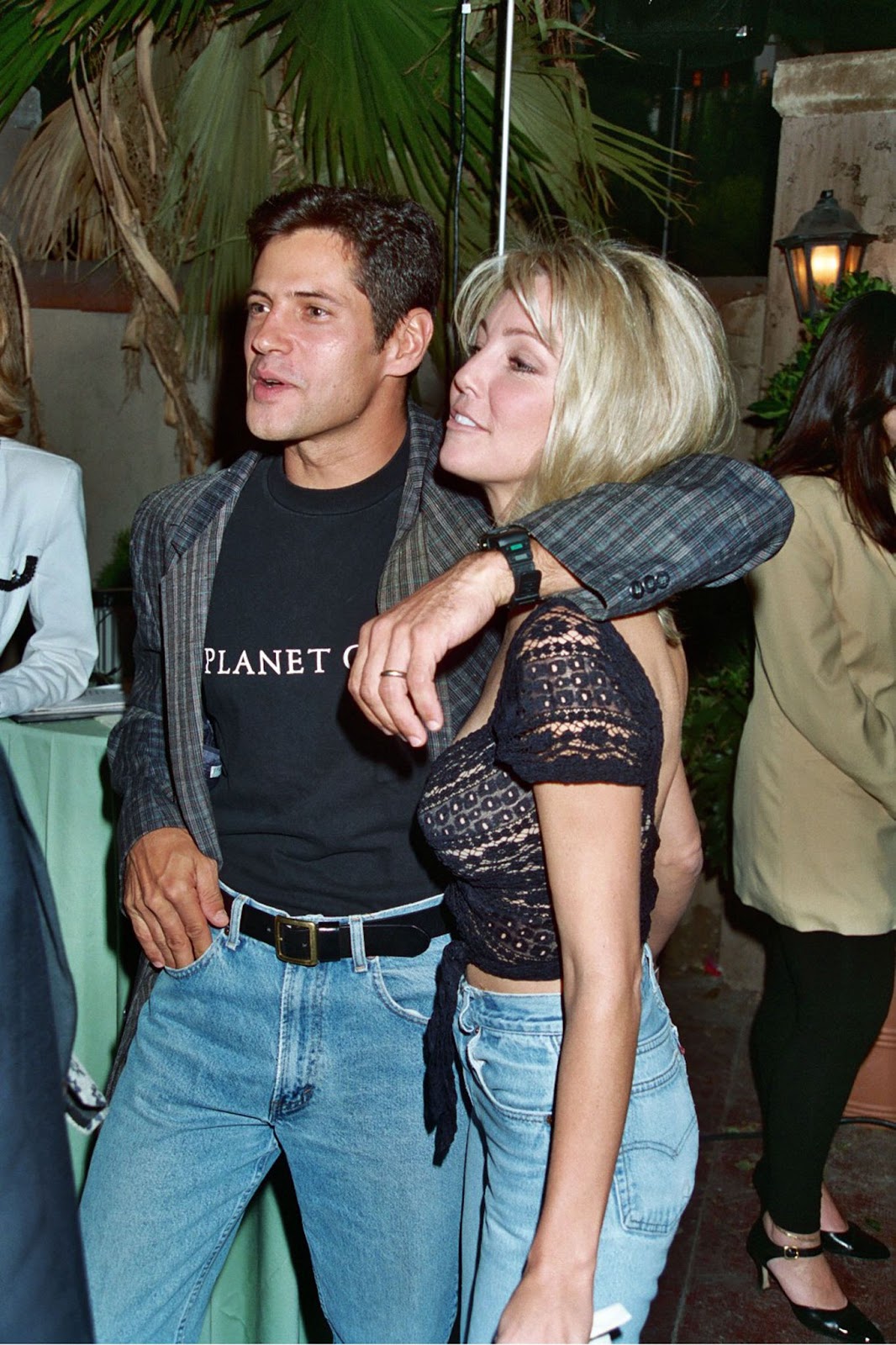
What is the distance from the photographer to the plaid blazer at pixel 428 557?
1409 mm

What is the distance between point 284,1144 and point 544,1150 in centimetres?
57

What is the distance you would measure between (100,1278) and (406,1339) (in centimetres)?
43

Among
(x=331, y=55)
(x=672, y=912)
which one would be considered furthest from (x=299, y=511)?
(x=331, y=55)

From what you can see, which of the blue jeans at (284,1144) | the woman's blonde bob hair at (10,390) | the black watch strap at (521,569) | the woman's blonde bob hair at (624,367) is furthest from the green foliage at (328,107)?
the blue jeans at (284,1144)

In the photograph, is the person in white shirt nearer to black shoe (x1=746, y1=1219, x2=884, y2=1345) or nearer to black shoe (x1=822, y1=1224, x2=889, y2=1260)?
black shoe (x1=746, y1=1219, x2=884, y2=1345)

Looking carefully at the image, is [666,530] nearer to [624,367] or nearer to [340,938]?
[624,367]

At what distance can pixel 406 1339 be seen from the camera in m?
1.80

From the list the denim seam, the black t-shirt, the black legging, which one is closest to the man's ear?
the black t-shirt

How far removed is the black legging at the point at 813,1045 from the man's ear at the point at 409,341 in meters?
1.55

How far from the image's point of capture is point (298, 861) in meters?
1.78

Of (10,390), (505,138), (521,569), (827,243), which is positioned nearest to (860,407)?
(505,138)

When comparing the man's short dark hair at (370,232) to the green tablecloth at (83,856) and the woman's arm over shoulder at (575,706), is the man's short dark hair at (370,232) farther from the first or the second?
the green tablecloth at (83,856)

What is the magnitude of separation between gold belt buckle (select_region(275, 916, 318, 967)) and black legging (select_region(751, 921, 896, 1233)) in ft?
4.72

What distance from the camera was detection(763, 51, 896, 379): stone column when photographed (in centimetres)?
391
